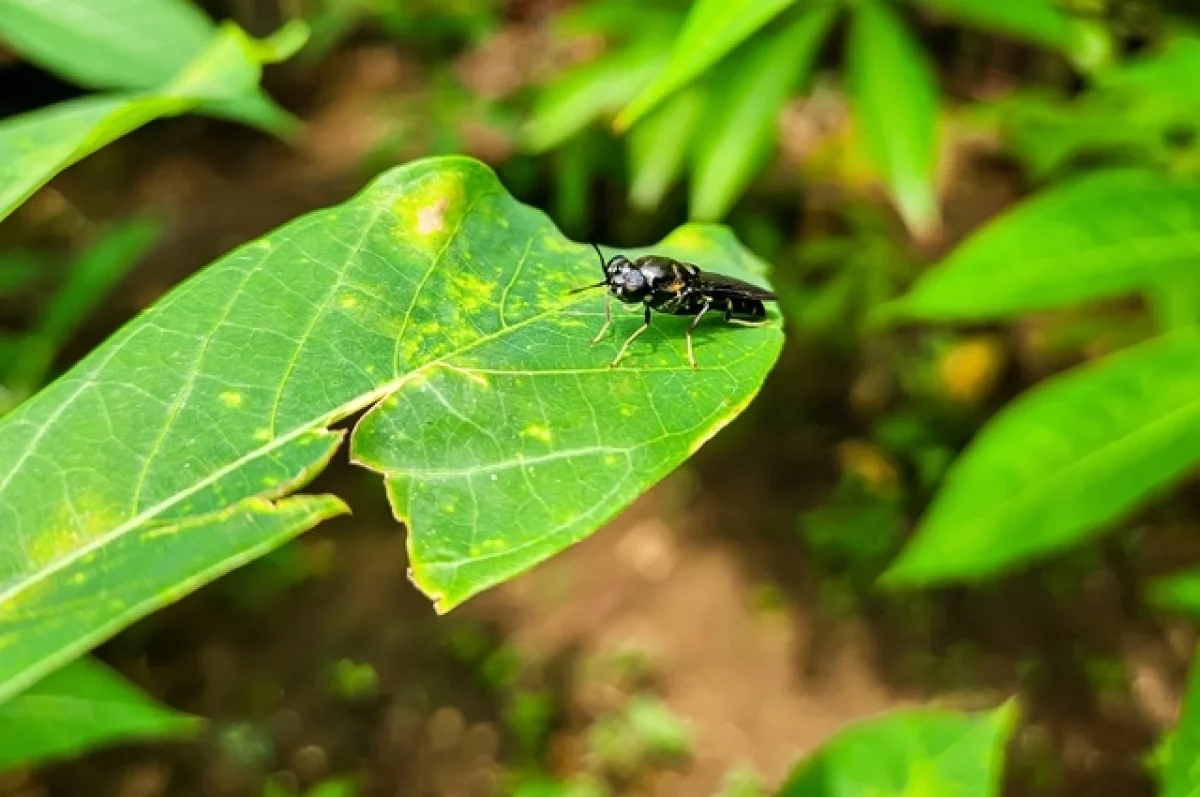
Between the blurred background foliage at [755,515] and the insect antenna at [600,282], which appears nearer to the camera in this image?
the insect antenna at [600,282]

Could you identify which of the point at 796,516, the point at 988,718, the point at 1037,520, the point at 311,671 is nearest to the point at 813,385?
the point at 796,516

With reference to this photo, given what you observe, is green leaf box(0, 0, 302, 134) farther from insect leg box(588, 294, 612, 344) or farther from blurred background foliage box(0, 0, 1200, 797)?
blurred background foliage box(0, 0, 1200, 797)

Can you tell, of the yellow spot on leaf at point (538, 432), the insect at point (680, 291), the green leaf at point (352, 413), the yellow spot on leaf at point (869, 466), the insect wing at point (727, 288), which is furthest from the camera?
the yellow spot on leaf at point (869, 466)

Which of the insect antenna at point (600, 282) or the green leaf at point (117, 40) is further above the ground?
the green leaf at point (117, 40)

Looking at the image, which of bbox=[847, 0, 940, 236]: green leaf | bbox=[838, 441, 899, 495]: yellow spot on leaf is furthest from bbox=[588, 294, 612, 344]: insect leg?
bbox=[838, 441, 899, 495]: yellow spot on leaf

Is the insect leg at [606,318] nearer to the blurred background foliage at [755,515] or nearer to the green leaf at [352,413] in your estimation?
the green leaf at [352,413]

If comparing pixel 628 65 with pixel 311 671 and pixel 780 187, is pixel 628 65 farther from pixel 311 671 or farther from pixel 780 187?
pixel 311 671

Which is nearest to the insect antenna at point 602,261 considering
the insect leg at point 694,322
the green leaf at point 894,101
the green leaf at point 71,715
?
the insect leg at point 694,322
